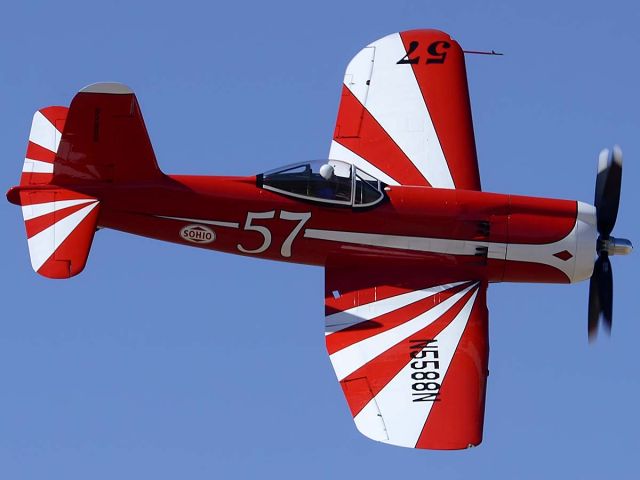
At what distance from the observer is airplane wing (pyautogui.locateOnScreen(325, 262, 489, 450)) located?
23828 millimetres

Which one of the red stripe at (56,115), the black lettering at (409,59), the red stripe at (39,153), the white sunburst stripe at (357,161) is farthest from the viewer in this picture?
the black lettering at (409,59)

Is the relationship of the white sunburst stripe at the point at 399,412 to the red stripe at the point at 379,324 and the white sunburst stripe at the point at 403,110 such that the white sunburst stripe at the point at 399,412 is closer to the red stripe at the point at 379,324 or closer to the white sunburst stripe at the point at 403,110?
the red stripe at the point at 379,324

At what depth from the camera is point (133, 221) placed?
2541 cm

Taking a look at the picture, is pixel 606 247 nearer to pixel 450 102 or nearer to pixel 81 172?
pixel 450 102

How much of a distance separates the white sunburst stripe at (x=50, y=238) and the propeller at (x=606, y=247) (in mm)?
7986

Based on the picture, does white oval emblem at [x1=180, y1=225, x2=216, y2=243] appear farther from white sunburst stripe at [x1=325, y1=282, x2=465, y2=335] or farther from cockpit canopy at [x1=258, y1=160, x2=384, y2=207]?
white sunburst stripe at [x1=325, y1=282, x2=465, y2=335]

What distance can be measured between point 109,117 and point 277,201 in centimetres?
286

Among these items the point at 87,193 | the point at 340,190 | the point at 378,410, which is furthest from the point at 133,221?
the point at 378,410

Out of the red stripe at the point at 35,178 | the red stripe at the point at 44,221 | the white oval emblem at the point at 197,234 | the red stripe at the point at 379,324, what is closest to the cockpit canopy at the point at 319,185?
the white oval emblem at the point at 197,234

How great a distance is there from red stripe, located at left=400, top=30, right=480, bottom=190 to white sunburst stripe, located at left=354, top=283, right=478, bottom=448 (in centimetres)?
343

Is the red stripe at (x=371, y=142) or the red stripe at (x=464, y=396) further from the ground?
the red stripe at (x=371, y=142)

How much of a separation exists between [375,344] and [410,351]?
54 centimetres

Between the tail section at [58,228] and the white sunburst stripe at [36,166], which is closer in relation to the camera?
the tail section at [58,228]

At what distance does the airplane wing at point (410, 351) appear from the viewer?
23.8m
